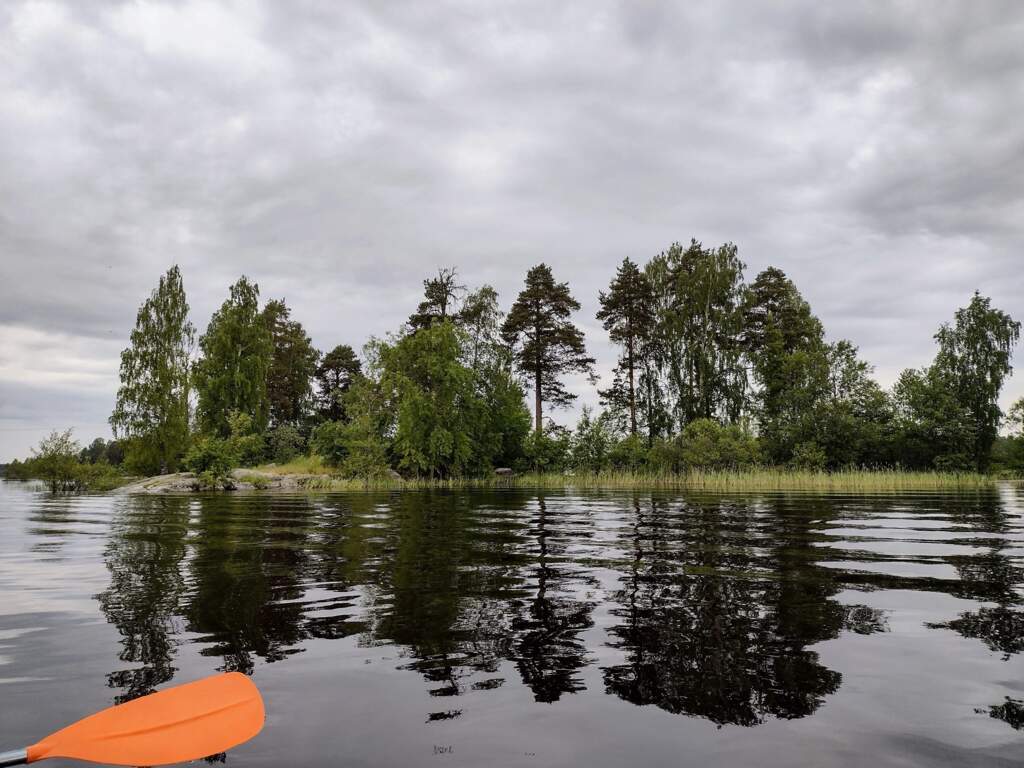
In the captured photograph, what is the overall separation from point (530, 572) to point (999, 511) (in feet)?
39.8

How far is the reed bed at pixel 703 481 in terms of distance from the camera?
90.4 feet

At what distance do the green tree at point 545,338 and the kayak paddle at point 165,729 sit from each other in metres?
41.1

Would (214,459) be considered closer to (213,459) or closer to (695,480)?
(213,459)

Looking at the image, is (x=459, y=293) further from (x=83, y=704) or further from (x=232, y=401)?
(x=83, y=704)

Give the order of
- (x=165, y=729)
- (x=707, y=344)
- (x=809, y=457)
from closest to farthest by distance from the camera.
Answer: (x=165, y=729) → (x=809, y=457) → (x=707, y=344)

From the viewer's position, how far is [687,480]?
102 feet

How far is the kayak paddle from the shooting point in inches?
80.4

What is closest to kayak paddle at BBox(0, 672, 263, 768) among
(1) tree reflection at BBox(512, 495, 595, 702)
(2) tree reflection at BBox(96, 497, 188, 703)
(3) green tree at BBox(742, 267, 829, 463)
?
(2) tree reflection at BBox(96, 497, 188, 703)

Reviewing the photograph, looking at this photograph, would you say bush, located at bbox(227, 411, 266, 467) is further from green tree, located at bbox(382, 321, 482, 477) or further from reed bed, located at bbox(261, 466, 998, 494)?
green tree, located at bbox(382, 321, 482, 477)

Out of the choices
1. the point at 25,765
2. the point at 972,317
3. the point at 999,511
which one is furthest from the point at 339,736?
the point at 972,317

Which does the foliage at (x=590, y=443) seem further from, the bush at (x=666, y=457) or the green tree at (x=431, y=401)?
the green tree at (x=431, y=401)

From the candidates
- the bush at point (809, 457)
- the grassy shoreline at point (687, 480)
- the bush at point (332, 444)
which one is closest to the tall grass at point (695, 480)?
the grassy shoreline at point (687, 480)

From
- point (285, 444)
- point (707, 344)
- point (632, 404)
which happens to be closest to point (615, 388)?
point (632, 404)

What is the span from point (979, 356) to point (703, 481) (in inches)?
1181
